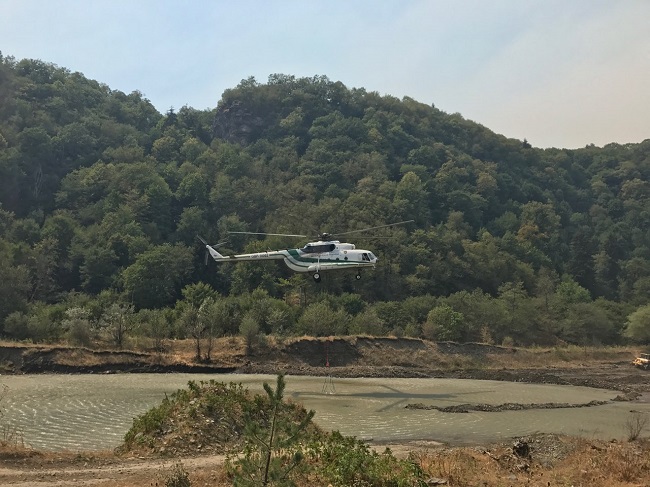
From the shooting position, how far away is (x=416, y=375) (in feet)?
128

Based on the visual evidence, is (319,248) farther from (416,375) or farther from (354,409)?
(416,375)

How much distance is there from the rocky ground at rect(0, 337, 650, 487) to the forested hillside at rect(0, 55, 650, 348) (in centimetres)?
406

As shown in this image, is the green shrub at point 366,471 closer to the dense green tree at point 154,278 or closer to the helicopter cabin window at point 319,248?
the helicopter cabin window at point 319,248

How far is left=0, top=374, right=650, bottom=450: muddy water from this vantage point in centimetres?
1739

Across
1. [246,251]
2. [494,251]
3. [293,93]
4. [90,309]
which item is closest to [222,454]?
[90,309]

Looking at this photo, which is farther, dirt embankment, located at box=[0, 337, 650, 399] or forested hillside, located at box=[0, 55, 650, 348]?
forested hillside, located at box=[0, 55, 650, 348]

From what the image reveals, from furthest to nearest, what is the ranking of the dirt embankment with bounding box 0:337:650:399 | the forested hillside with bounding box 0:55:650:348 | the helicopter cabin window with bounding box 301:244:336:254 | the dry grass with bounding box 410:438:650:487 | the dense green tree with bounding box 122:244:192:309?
1. the dense green tree with bounding box 122:244:192:309
2. the forested hillside with bounding box 0:55:650:348
3. the dirt embankment with bounding box 0:337:650:399
4. the helicopter cabin window with bounding box 301:244:336:254
5. the dry grass with bounding box 410:438:650:487

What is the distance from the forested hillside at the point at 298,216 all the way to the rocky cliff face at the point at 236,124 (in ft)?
1.14

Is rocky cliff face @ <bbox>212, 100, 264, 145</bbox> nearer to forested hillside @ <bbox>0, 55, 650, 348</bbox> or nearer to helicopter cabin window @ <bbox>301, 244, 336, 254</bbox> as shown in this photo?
forested hillside @ <bbox>0, 55, 650, 348</bbox>

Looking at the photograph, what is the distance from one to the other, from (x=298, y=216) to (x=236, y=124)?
1694 inches

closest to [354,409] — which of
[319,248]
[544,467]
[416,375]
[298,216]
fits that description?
[319,248]

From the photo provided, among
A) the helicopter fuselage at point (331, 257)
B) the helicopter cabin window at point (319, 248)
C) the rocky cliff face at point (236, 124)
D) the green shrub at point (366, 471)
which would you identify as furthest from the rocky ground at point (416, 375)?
the rocky cliff face at point (236, 124)

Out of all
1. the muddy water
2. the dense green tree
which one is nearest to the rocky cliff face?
the dense green tree

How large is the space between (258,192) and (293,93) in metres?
42.7
